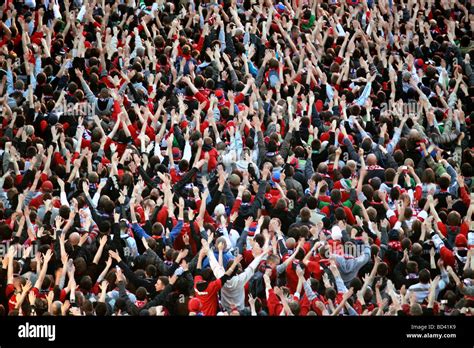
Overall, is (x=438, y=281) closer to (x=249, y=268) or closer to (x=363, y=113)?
(x=249, y=268)

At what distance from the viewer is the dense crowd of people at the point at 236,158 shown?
51.8 ft

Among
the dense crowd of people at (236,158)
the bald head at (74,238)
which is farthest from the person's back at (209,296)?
the bald head at (74,238)

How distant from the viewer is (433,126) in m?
20.6

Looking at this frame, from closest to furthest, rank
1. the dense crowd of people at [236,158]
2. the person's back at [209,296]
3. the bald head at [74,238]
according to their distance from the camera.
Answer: the person's back at [209,296] < the dense crowd of people at [236,158] < the bald head at [74,238]

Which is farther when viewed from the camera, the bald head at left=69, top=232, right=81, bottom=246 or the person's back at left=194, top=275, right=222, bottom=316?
the bald head at left=69, top=232, right=81, bottom=246

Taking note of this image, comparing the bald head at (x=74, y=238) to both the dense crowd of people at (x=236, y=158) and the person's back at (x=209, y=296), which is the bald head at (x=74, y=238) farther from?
the person's back at (x=209, y=296)

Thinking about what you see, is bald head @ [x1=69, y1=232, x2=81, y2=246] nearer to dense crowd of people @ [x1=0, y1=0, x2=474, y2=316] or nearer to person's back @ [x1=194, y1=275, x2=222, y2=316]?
dense crowd of people @ [x1=0, y1=0, x2=474, y2=316]

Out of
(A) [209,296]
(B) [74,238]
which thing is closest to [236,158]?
(B) [74,238]

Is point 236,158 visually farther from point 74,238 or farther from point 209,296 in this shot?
point 209,296

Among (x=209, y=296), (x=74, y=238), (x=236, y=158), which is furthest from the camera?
(x=236, y=158)

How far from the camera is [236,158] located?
64.0ft

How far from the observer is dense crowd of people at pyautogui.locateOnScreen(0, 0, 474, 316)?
622 inches

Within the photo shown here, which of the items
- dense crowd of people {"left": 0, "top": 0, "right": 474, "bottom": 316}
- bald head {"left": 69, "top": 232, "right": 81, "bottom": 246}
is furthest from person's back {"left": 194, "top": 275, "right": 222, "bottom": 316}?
bald head {"left": 69, "top": 232, "right": 81, "bottom": 246}

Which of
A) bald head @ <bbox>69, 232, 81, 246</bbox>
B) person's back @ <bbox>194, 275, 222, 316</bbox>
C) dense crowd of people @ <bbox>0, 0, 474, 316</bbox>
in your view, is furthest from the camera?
bald head @ <bbox>69, 232, 81, 246</bbox>
